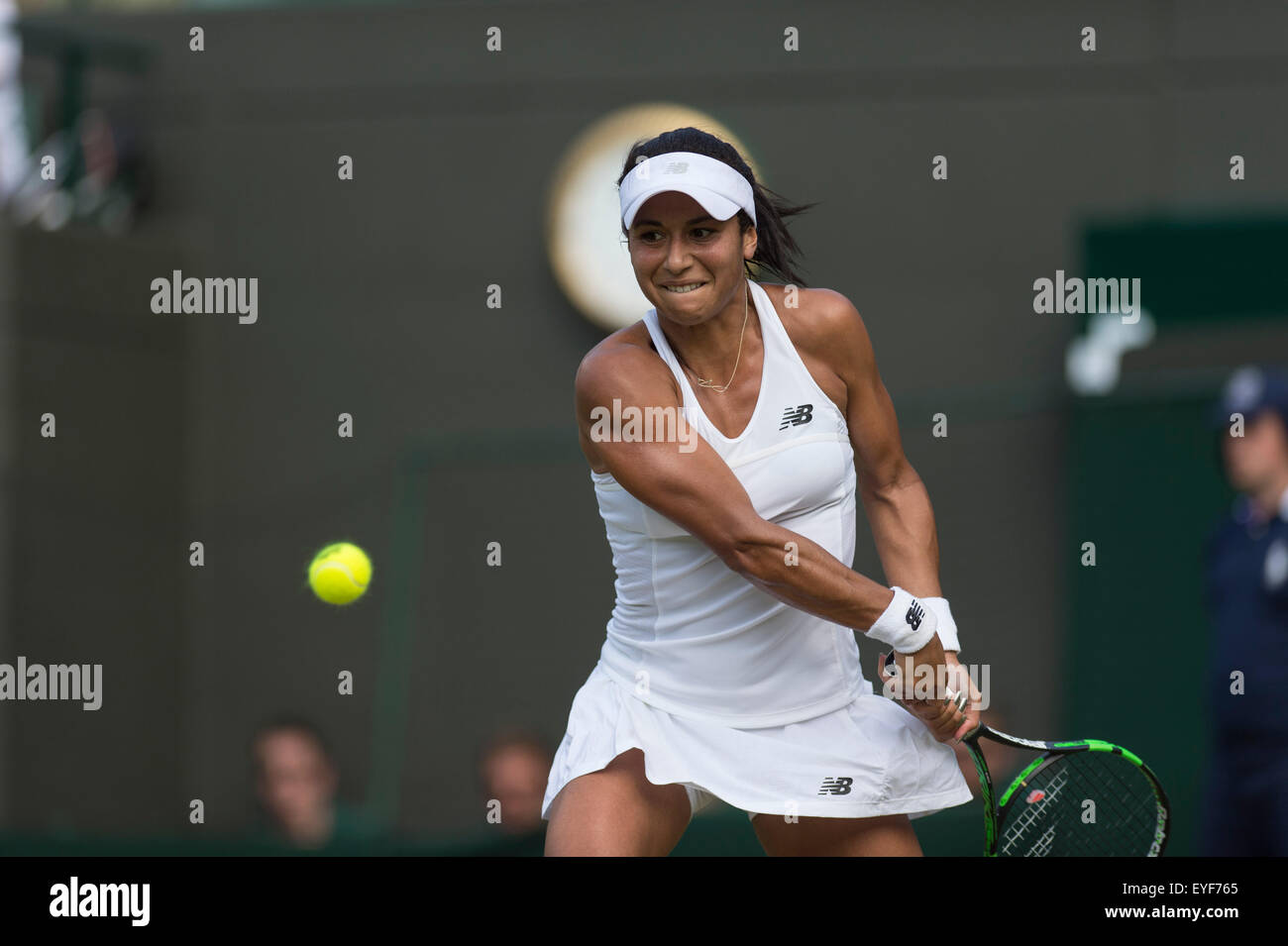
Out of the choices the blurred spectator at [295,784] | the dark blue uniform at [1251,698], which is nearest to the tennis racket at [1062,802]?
the dark blue uniform at [1251,698]

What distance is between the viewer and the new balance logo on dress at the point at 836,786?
3.35m

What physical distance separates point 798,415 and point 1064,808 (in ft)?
3.57

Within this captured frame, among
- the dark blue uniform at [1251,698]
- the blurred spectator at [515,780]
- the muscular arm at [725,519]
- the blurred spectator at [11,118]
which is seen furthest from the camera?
the blurred spectator at [11,118]

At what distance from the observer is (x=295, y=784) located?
6867mm

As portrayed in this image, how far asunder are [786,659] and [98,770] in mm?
5968

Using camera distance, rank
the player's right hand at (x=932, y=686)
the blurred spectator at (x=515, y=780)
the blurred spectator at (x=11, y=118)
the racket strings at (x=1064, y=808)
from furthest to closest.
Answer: the blurred spectator at (x=11, y=118), the blurred spectator at (x=515, y=780), the racket strings at (x=1064, y=808), the player's right hand at (x=932, y=686)

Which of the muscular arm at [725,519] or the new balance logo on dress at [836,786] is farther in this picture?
the new balance logo on dress at [836,786]

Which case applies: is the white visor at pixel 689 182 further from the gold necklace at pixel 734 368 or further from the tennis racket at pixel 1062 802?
the tennis racket at pixel 1062 802

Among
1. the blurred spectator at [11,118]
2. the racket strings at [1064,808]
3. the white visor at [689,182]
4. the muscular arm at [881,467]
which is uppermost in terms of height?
the blurred spectator at [11,118]

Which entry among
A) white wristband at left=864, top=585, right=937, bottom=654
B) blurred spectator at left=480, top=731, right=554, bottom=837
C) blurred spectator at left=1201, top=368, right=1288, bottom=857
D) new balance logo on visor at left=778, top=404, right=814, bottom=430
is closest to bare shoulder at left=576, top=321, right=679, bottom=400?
new balance logo on visor at left=778, top=404, right=814, bottom=430

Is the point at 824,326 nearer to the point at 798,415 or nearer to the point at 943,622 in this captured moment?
the point at 798,415

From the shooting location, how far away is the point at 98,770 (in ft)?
28.0

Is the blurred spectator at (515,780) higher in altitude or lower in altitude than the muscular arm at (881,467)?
lower

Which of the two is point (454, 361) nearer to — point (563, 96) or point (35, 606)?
point (563, 96)
